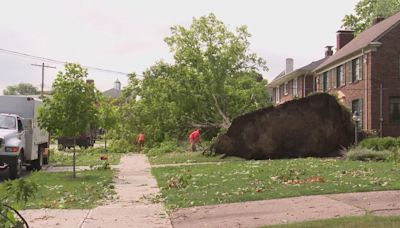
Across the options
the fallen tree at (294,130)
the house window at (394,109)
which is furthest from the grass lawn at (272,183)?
the house window at (394,109)

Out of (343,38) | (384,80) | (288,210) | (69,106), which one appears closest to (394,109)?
(384,80)

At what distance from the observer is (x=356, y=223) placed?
7762 millimetres

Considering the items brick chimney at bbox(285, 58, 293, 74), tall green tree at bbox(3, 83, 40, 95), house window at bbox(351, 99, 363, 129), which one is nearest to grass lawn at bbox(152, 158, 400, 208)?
house window at bbox(351, 99, 363, 129)

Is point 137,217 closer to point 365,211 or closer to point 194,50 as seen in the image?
point 365,211

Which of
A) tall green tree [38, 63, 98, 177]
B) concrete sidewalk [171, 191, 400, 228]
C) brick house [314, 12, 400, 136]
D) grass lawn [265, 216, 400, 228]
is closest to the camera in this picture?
grass lawn [265, 216, 400, 228]

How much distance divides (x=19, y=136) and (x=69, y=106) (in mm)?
2518

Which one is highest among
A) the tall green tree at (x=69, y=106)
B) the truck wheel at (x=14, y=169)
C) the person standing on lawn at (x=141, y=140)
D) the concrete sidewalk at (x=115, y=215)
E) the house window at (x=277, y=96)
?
the house window at (x=277, y=96)

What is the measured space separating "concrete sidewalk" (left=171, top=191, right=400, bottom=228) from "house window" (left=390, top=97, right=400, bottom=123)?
79.8 ft

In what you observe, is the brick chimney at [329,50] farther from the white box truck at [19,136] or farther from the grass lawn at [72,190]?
the grass lawn at [72,190]

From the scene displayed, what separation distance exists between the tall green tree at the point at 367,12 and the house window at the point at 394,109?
15875 mm

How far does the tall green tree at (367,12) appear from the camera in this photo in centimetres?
4831

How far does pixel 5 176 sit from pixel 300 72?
34.1 metres

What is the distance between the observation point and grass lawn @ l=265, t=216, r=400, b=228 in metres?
7.59

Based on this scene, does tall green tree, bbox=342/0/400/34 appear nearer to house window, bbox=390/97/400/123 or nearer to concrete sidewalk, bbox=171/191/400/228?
house window, bbox=390/97/400/123
